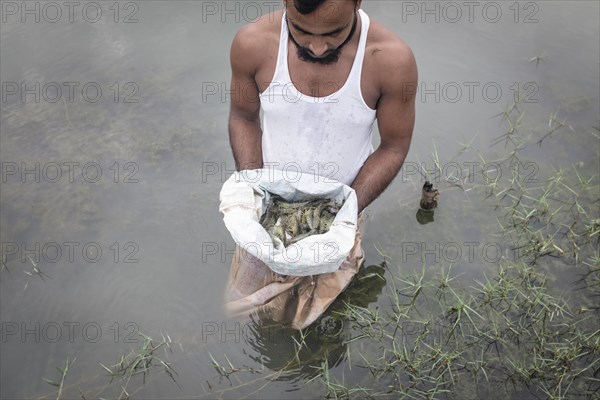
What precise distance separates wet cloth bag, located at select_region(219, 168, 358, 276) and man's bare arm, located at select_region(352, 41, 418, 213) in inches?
9.5

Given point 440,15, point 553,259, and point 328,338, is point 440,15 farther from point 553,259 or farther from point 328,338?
point 328,338

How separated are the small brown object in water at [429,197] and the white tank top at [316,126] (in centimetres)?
73

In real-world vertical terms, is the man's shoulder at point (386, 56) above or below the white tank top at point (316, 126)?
above

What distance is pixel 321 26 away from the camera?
206 centimetres

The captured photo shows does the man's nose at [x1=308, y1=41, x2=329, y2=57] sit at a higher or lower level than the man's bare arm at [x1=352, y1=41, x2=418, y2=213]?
higher

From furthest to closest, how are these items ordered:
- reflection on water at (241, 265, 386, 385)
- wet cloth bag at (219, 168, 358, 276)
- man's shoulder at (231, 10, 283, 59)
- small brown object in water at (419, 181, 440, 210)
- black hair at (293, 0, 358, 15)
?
small brown object in water at (419, 181, 440, 210) < reflection on water at (241, 265, 386, 385) < man's shoulder at (231, 10, 283, 59) < wet cloth bag at (219, 168, 358, 276) < black hair at (293, 0, 358, 15)

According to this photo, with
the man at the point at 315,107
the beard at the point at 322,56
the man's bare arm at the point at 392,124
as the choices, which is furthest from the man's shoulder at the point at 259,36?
the man's bare arm at the point at 392,124

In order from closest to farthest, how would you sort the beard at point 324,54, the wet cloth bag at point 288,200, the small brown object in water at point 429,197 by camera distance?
the wet cloth bag at point 288,200, the beard at point 324,54, the small brown object in water at point 429,197

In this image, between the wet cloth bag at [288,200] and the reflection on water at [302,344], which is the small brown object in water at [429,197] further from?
the wet cloth bag at [288,200]

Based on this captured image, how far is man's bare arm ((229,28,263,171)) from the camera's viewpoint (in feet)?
7.89

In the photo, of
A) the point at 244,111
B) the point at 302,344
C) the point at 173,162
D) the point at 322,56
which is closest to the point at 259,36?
the point at 322,56

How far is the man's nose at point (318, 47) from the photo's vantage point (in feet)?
7.03

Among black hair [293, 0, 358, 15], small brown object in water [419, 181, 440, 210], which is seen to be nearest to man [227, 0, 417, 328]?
black hair [293, 0, 358, 15]

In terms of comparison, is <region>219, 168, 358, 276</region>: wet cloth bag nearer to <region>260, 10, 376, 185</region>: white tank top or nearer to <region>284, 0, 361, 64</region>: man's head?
<region>260, 10, 376, 185</region>: white tank top
